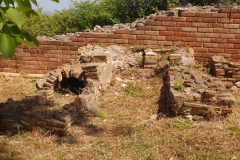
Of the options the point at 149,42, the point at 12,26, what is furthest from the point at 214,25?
the point at 12,26

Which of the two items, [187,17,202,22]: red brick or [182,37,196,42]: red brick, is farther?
[182,37,196,42]: red brick

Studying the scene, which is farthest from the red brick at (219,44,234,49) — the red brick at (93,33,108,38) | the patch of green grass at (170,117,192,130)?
the patch of green grass at (170,117,192,130)

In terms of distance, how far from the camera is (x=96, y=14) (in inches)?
355

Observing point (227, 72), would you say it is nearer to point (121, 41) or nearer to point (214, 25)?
point (214, 25)

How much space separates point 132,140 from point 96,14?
6.26 metres

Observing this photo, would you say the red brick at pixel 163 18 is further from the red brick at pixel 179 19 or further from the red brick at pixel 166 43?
the red brick at pixel 166 43

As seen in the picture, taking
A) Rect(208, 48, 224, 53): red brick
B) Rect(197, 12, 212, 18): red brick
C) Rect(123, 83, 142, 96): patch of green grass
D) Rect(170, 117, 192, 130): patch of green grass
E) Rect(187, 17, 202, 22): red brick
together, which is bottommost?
Rect(170, 117, 192, 130): patch of green grass

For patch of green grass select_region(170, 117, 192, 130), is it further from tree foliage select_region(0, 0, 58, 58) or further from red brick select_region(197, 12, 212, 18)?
red brick select_region(197, 12, 212, 18)

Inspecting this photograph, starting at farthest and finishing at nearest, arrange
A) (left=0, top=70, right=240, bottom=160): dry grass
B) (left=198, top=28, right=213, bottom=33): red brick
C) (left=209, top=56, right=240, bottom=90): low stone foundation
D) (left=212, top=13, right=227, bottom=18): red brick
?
(left=198, top=28, right=213, bottom=33): red brick → (left=212, top=13, right=227, bottom=18): red brick → (left=209, top=56, right=240, bottom=90): low stone foundation → (left=0, top=70, right=240, bottom=160): dry grass

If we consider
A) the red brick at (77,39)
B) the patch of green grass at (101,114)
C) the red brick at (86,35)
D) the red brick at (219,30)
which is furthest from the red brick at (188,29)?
the patch of green grass at (101,114)

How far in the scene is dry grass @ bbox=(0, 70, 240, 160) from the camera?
3.23 metres

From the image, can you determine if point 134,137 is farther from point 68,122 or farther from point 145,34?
point 145,34

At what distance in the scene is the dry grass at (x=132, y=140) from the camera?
3.23m

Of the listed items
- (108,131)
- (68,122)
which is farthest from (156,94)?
(68,122)
